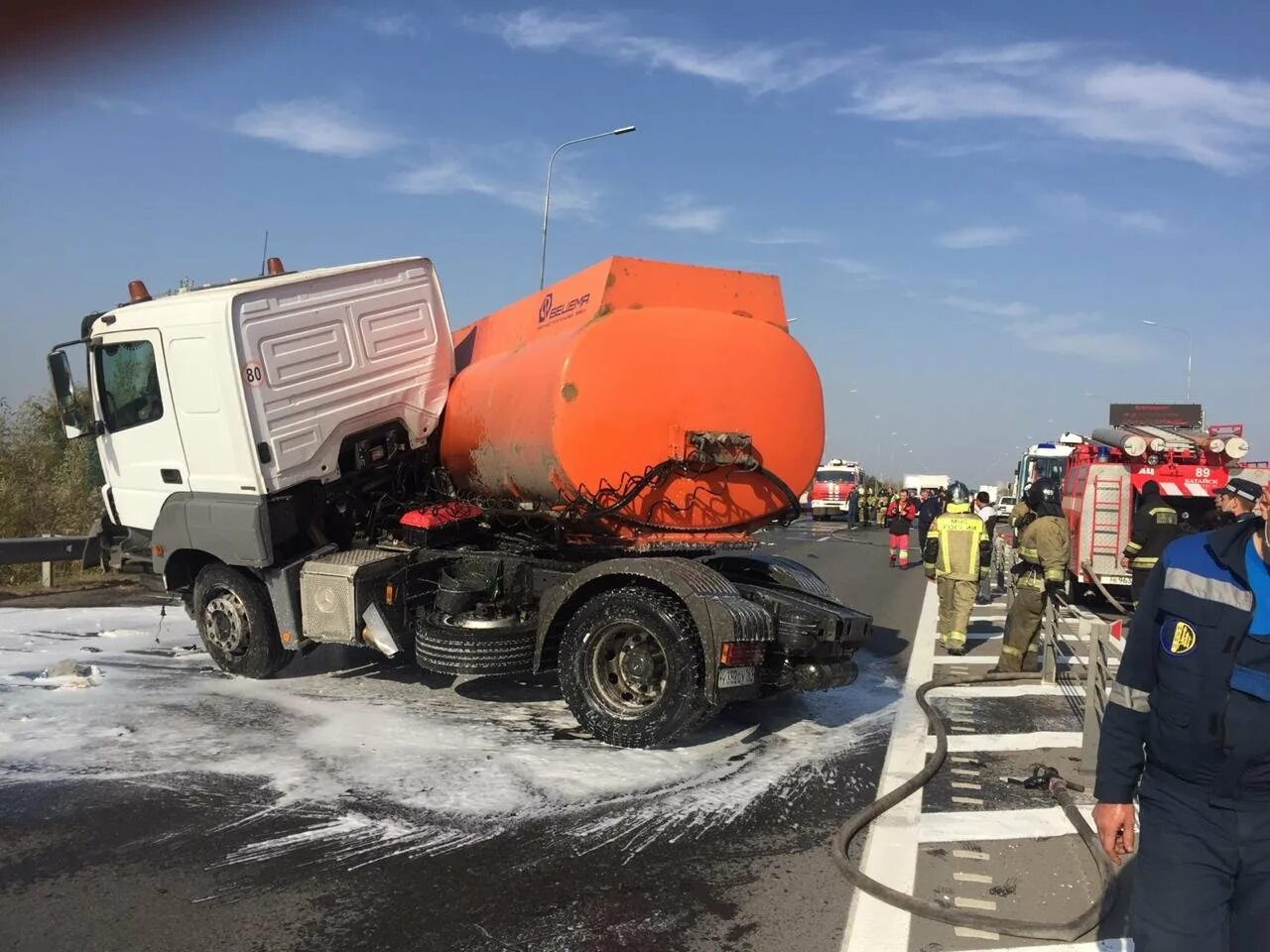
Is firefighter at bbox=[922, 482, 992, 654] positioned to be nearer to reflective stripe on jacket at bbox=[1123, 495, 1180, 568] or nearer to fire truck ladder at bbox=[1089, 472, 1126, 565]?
reflective stripe on jacket at bbox=[1123, 495, 1180, 568]

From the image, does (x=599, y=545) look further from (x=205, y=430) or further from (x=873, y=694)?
(x=205, y=430)

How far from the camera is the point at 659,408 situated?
635 centimetres

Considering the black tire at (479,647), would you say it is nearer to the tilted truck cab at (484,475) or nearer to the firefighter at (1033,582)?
the tilted truck cab at (484,475)

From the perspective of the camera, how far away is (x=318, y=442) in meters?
7.71

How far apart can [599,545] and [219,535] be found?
3.14m

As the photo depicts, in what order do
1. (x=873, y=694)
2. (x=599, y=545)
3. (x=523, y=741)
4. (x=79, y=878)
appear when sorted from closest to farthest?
(x=79, y=878) < (x=523, y=741) < (x=599, y=545) < (x=873, y=694)

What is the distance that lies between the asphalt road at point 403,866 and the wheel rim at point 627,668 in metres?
0.36

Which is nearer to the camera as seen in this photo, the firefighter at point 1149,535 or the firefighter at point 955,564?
the firefighter at point 955,564

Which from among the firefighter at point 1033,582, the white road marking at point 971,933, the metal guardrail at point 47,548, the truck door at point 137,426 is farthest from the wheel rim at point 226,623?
the firefighter at point 1033,582

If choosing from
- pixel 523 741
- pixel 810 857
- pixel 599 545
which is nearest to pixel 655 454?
pixel 599 545

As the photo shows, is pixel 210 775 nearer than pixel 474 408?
Yes

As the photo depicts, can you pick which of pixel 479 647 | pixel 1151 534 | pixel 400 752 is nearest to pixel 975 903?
pixel 400 752

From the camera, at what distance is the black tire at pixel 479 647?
266 inches

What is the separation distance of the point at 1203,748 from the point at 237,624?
7182mm
